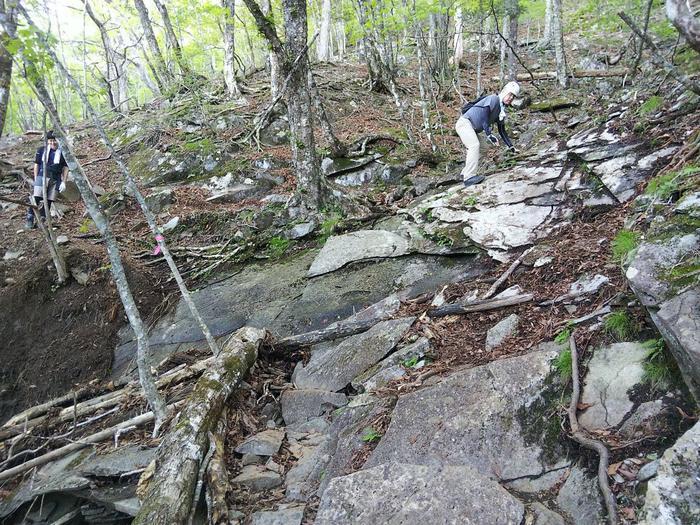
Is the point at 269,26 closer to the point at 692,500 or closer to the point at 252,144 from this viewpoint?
the point at 252,144

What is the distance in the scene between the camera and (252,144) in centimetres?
1323

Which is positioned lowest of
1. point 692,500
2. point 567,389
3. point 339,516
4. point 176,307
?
point 176,307

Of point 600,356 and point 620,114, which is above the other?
point 620,114

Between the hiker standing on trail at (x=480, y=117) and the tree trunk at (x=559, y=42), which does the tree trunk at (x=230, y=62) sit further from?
the tree trunk at (x=559, y=42)

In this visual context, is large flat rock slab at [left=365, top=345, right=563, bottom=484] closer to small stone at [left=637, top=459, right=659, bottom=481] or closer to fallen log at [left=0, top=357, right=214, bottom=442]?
small stone at [left=637, top=459, right=659, bottom=481]

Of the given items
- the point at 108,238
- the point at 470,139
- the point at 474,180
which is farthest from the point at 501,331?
the point at 470,139

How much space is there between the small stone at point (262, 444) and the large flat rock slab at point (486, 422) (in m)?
1.33

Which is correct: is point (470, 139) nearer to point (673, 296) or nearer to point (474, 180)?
point (474, 180)

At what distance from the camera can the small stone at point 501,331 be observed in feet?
14.1

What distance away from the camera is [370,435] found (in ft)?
11.8

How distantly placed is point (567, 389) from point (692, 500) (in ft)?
4.00

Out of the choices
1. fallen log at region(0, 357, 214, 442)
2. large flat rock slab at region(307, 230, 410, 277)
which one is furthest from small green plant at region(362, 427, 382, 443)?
large flat rock slab at region(307, 230, 410, 277)

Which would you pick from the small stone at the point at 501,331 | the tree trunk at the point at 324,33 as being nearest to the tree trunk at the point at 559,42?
the tree trunk at the point at 324,33

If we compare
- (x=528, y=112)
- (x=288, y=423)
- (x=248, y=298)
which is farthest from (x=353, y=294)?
(x=528, y=112)
